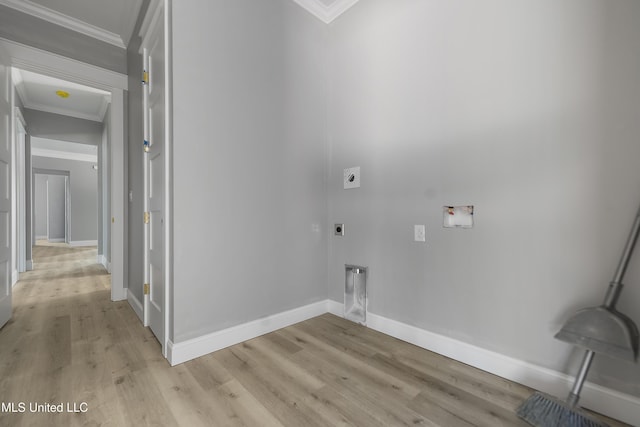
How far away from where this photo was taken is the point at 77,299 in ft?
9.87

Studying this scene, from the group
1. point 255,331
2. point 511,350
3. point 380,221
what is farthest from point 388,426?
point 380,221

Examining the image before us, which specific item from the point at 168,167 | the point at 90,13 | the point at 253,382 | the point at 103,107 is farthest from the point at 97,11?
the point at 253,382

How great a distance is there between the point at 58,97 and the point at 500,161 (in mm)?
6078

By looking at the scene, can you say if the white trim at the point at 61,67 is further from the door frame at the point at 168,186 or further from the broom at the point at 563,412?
the broom at the point at 563,412

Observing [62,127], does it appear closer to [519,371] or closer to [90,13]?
[90,13]

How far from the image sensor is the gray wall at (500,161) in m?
1.27

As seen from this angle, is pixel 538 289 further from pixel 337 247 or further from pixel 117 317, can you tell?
pixel 117 317

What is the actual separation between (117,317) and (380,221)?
2.52 meters

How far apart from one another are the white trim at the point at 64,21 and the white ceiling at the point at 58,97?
4.27 feet

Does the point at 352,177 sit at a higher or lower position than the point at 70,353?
higher

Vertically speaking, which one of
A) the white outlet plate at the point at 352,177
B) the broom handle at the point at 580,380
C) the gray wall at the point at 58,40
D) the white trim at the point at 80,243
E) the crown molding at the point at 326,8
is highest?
the crown molding at the point at 326,8

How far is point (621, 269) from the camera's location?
1.16 m

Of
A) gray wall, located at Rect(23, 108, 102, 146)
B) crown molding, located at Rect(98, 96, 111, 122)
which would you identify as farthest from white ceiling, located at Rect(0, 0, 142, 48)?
gray wall, located at Rect(23, 108, 102, 146)

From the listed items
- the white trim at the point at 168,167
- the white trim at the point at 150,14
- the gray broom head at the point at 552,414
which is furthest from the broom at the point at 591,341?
the white trim at the point at 150,14
